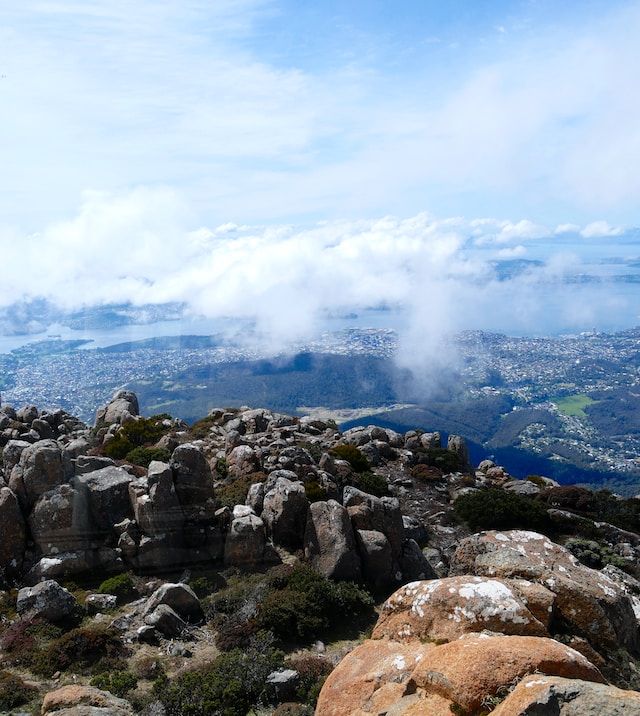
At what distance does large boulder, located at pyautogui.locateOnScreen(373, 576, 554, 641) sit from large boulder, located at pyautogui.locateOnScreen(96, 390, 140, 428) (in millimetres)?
37046

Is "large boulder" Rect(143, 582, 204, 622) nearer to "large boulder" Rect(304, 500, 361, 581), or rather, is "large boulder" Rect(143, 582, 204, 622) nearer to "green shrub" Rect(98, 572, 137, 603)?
"green shrub" Rect(98, 572, 137, 603)

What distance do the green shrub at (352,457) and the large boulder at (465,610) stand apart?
2351cm

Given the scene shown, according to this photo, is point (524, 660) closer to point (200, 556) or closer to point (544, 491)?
point (200, 556)

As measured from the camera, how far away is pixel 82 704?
11055 mm

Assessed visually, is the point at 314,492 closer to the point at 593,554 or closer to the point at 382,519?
the point at 382,519

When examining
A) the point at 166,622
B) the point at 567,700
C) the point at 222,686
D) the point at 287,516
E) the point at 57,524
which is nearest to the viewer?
the point at 567,700

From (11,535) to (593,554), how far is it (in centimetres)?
2391

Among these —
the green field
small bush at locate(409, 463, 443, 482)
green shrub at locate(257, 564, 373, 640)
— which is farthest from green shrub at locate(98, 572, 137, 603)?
the green field

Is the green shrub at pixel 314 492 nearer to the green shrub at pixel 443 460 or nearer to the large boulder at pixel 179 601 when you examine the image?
the large boulder at pixel 179 601

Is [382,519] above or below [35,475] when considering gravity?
below

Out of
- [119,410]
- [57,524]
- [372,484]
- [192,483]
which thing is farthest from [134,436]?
[372,484]

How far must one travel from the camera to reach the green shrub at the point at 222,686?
41.1 feet

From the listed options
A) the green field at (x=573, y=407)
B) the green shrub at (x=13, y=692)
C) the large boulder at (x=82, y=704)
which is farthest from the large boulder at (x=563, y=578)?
the green field at (x=573, y=407)

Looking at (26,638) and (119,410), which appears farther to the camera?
(119,410)
